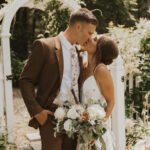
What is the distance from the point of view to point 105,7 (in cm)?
1466

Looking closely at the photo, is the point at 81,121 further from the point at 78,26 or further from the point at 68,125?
the point at 78,26

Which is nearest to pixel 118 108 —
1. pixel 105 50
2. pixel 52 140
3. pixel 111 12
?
pixel 105 50

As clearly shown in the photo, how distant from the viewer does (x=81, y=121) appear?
11.8ft

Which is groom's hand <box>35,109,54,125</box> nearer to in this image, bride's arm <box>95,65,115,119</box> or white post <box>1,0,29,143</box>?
bride's arm <box>95,65,115,119</box>

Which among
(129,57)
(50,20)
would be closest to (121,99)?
(129,57)

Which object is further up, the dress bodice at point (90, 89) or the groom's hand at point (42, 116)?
the dress bodice at point (90, 89)

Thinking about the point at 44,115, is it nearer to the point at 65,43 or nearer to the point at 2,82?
the point at 65,43

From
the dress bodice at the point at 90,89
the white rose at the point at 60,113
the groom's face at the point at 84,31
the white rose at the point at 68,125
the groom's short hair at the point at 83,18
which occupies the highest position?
the groom's short hair at the point at 83,18

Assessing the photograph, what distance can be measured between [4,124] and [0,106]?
0.38m

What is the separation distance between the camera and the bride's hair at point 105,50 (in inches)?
153

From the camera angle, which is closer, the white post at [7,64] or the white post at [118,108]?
the white post at [118,108]

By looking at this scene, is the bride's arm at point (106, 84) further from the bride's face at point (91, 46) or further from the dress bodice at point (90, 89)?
the bride's face at point (91, 46)

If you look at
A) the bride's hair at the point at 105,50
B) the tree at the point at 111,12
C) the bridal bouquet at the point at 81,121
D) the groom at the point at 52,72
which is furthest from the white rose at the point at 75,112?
the tree at the point at 111,12

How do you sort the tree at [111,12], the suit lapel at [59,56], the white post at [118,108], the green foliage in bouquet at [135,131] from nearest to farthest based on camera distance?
the suit lapel at [59,56] < the white post at [118,108] < the green foliage in bouquet at [135,131] < the tree at [111,12]
